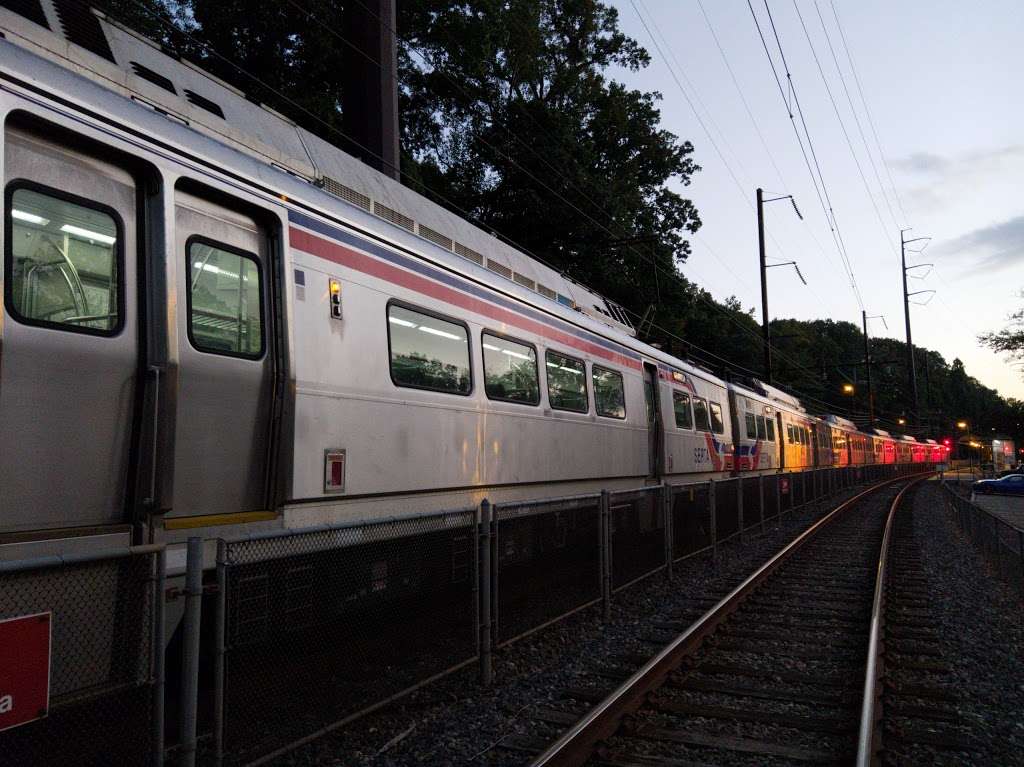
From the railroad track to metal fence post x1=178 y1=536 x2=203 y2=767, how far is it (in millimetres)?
1741

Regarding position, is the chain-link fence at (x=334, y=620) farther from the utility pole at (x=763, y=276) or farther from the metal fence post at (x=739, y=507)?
the utility pole at (x=763, y=276)

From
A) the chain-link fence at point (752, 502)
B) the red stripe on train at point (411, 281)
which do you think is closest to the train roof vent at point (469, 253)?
the red stripe on train at point (411, 281)

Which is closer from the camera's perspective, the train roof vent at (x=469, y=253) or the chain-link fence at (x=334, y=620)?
the chain-link fence at (x=334, y=620)

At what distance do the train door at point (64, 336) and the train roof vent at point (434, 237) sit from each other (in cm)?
377

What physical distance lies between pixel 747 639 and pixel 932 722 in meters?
2.31

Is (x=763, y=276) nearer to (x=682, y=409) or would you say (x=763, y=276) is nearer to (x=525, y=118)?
(x=525, y=118)

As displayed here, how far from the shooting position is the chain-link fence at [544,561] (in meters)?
6.52

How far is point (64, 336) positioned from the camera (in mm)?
4102

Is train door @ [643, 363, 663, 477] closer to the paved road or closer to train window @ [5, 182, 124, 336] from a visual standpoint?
train window @ [5, 182, 124, 336]

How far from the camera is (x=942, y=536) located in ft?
57.9

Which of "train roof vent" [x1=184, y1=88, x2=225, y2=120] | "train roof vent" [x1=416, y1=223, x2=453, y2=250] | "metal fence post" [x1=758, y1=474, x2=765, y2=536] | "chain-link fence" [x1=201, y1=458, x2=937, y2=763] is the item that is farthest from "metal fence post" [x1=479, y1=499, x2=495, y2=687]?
"metal fence post" [x1=758, y1=474, x2=765, y2=536]

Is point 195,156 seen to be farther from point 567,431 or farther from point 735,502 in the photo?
point 735,502

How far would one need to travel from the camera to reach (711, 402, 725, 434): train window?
17.6 m

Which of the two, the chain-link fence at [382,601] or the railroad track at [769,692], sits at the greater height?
the chain-link fence at [382,601]
